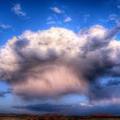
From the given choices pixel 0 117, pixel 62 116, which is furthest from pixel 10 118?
pixel 62 116

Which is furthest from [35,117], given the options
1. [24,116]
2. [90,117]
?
[90,117]

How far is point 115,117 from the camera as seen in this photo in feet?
215

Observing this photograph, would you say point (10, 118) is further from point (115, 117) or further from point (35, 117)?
point (115, 117)

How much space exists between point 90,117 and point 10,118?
8810 mm

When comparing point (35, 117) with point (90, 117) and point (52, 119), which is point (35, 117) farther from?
point (90, 117)

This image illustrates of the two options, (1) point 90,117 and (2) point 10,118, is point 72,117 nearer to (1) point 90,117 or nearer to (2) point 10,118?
(1) point 90,117

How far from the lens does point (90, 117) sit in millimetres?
65562

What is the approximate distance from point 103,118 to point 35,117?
24.5 feet

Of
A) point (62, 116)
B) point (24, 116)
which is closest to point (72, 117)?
point (62, 116)

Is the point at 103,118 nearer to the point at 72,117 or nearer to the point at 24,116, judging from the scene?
the point at 72,117

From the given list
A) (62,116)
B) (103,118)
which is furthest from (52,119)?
(103,118)

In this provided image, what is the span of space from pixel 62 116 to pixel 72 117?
112 cm

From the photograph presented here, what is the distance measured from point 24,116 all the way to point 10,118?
61.9 inches

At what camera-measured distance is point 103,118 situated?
65188mm
